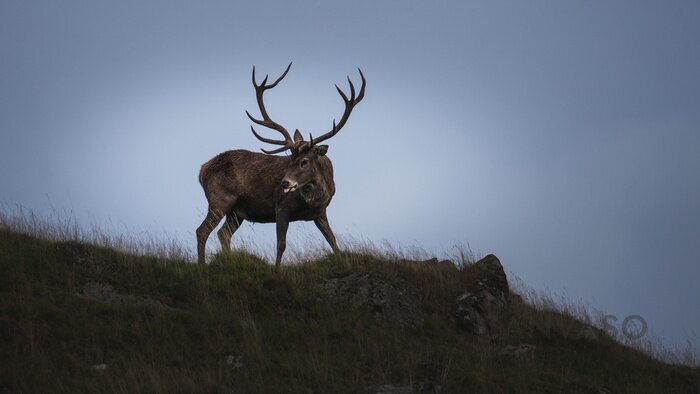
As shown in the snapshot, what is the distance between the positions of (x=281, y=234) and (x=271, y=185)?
1.21 m

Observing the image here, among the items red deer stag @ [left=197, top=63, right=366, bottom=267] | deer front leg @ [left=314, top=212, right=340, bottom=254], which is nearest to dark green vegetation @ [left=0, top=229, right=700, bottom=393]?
deer front leg @ [left=314, top=212, right=340, bottom=254]

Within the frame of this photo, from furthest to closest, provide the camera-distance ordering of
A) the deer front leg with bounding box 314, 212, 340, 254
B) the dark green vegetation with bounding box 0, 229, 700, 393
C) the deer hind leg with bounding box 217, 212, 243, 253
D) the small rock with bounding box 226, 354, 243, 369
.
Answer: the deer hind leg with bounding box 217, 212, 243, 253
the deer front leg with bounding box 314, 212, 340, 254
the small rock with bounding box 226, 354, 243, 369
the dark green vegetation with bounding box 0, 229, 700, 393

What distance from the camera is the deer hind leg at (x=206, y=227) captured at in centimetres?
1312

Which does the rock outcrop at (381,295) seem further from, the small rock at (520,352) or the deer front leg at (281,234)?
the small rock at (520,352)

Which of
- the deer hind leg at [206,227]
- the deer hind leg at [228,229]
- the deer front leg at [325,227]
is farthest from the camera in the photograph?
the deer hind leg at [228,229]

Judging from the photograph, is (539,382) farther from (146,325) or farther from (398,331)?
A: (146,325)

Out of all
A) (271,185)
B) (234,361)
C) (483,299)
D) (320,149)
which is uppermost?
(320,149)

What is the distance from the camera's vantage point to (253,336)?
9.05 meters

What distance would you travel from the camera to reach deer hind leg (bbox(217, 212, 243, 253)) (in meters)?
13.6

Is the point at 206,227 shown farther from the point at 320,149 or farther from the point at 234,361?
the point at 234,361

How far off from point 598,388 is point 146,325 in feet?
19.2

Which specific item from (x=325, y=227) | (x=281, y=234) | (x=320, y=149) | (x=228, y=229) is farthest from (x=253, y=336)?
(x=228, y=229)

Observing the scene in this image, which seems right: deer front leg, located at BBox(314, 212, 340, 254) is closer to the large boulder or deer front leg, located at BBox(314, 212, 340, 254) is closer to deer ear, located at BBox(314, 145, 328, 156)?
deer ear, located at BBox(314, 145, 328, 156)

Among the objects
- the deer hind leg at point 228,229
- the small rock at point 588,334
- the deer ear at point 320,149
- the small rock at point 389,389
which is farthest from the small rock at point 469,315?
the deer hind leg at point 228,229
